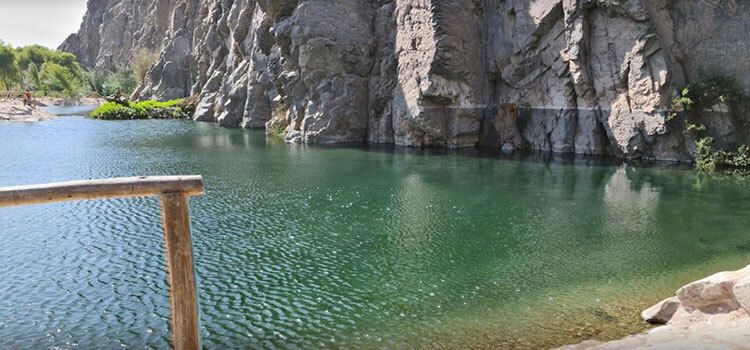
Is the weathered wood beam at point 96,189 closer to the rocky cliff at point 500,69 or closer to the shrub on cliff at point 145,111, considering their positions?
the rocky cliff at point 500,69

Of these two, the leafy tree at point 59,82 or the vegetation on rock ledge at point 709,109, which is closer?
the vegetation on rock ledge at point 709,109

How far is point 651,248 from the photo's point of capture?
61.4 ft

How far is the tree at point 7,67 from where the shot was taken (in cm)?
11419

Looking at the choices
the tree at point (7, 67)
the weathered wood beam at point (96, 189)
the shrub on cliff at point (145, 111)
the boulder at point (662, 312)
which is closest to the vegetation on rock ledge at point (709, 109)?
the boulder at point (662, 312)

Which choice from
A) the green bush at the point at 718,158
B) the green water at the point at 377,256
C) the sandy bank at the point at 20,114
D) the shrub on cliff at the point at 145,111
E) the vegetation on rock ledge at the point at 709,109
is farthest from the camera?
the shrub on cliff at the point at 145,111

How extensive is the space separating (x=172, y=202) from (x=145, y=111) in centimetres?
7551

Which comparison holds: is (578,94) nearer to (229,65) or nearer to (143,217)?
(143,217)

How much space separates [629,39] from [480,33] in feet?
41.0

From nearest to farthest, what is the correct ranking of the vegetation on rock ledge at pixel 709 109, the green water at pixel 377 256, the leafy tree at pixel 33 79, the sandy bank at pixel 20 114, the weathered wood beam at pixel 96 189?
the weathered wood beam at pixel 96 189
the green water at pixel 377 256
the vegetation on rock ledge at pixel 709 109
the sandy bank at pixel 20 114
the leafy tree at pixel 33 79

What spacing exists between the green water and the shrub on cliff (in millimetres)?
43981

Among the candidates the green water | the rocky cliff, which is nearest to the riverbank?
the green water

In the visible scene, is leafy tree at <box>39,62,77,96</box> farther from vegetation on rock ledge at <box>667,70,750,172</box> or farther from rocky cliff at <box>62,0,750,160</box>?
vegetation on rock ledge at <box>667,70,750,172</box>

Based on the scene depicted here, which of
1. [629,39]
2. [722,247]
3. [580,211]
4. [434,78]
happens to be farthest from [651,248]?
[434,78]

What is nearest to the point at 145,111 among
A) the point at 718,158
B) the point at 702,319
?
the point at 718,158
